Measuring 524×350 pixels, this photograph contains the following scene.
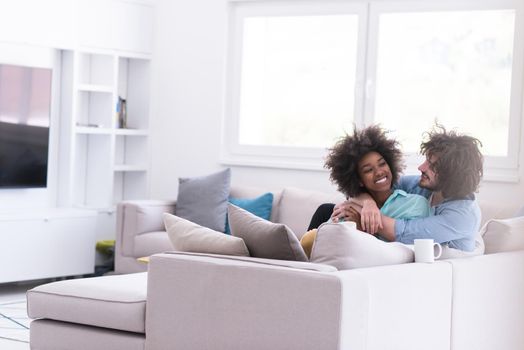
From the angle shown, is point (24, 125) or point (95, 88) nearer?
point (24, 125)

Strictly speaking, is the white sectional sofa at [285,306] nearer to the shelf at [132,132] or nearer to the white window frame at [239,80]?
the white window frame at [239,80]

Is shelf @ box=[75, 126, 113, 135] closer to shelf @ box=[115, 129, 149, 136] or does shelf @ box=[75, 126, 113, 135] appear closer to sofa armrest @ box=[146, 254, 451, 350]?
shelf @ box=[115, 129, 149, 136]

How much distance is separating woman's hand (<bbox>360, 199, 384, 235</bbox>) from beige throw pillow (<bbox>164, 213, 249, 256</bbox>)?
0.59 meters

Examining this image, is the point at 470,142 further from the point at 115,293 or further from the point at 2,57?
the point at 2,57

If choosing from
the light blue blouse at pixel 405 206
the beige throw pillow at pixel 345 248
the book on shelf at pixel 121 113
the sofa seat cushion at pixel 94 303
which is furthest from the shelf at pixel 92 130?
the beige throw pillow at pixel 345 248

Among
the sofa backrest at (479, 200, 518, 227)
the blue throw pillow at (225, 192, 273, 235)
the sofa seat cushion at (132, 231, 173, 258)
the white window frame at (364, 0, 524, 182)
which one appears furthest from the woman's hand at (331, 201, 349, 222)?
the sofa seat cushion at (132, 231, 173, 258)

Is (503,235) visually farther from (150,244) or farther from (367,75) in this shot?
(150,244)

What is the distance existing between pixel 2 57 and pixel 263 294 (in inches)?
152

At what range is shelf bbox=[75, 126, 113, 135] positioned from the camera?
6879 mm

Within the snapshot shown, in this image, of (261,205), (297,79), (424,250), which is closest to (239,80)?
(297,79)

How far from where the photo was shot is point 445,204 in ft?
12.8

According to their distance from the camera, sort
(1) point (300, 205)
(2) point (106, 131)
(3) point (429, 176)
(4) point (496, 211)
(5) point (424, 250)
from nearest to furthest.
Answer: (5) point (424, 250), (3) point (429, 176), (4) point (496, 211), (1) point (300, 205), (2) point (106, 131)

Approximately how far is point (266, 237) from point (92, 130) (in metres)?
3.72

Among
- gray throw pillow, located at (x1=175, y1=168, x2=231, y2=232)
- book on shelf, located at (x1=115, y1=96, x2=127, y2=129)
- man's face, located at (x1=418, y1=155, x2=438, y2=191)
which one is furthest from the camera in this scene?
book on shelf, located at (x1=115, y1=96, x2=127, y2=129)
